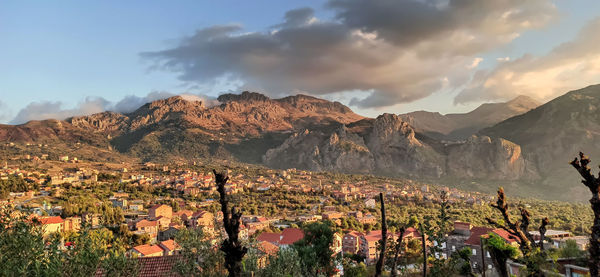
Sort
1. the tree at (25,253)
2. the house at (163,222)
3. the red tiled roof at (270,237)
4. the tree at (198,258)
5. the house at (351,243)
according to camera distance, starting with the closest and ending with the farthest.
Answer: the tree at (25,253) → the tree at (198,258) → the red tiled roof at (270,237) → the house at (351,243) → the house at (163,222)

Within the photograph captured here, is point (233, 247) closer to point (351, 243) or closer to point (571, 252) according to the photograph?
point (571, 252)

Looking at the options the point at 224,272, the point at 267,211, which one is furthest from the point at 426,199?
the point at 224,272

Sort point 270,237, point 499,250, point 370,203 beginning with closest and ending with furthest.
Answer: point 499,250, point 270,237, point 370,203

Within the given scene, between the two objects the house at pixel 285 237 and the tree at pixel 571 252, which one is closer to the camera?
the tree at pixel 571 252

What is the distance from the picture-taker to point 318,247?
29453 millimetres

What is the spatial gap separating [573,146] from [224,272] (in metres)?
213

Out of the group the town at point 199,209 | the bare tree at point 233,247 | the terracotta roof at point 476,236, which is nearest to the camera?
the bare tree at point 233,247

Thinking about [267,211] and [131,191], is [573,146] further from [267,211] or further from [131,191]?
[131,191]

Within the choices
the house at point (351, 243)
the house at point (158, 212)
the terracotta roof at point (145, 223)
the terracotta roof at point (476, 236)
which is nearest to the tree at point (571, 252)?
the terracotta roof at point (476, 236)

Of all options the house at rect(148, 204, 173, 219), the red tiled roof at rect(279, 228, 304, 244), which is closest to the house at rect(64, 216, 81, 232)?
the house at rect(148, 204, 173, 219)

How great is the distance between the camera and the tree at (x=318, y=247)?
2770cm

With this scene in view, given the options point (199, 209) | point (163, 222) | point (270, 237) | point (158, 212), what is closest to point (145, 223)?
point (163, 222)

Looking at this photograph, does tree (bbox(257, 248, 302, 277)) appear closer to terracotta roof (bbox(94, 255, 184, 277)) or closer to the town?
the town

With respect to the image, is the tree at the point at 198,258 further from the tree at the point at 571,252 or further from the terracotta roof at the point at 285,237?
the terracotta roof at the point at 285,237
